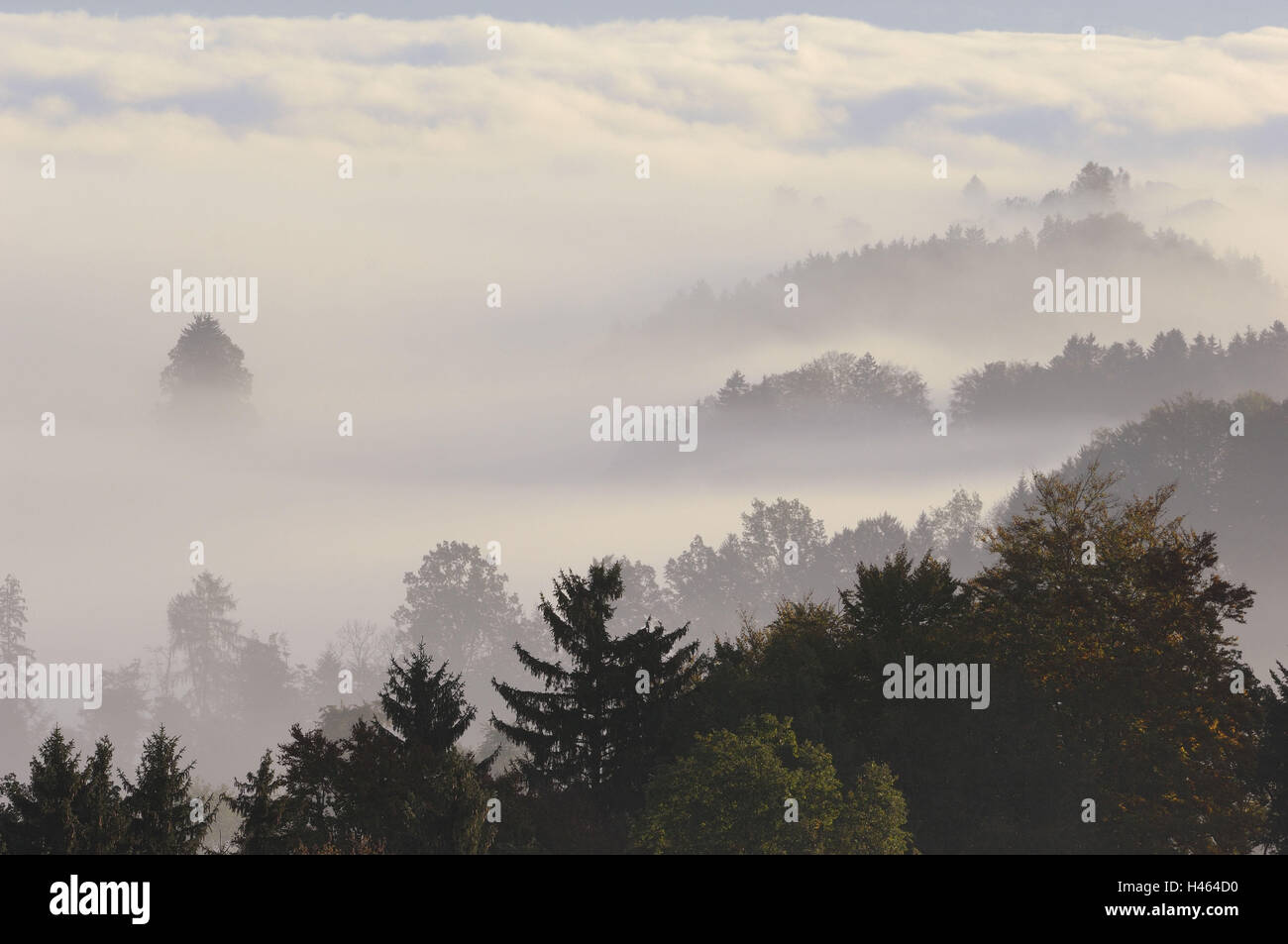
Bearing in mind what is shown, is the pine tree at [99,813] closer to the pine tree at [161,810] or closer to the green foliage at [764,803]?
the pine tree at [161,810]

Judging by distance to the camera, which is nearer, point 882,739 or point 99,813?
point 99,813

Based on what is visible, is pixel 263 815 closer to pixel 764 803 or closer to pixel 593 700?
pixel 593 700

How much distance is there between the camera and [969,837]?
53.5m

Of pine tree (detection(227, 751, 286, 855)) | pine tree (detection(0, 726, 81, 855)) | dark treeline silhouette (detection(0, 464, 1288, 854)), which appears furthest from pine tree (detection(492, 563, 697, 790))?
pine tree (detection(0, 726, 81, 855))

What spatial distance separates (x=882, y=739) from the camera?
55.7 metres

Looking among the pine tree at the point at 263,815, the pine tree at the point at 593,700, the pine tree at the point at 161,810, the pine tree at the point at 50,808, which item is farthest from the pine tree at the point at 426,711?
the pine tree at the point at 50,808

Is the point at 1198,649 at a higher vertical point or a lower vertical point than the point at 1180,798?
higher

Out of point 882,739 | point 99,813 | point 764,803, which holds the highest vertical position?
point 882,739

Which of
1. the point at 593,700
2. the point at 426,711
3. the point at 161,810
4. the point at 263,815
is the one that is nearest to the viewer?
the point at 161,810

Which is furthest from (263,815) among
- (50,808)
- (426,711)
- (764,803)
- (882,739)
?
(882,739)

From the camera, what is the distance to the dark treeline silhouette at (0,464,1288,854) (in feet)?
154
